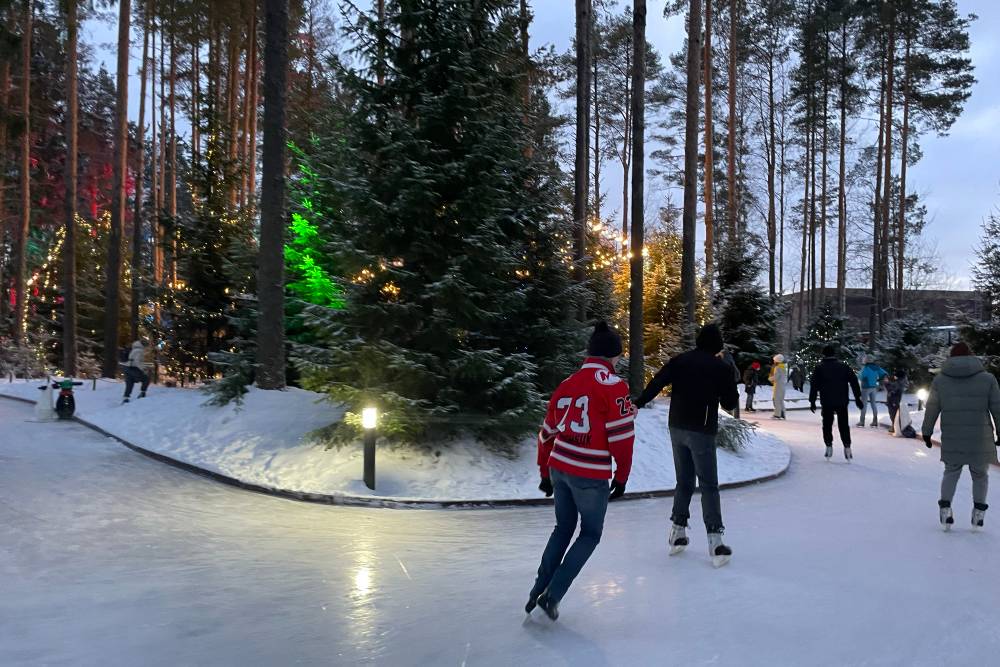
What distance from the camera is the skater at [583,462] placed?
186 inches

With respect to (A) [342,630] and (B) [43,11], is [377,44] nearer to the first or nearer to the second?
(A) [342,630]

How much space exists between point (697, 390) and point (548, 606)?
244 centimetres

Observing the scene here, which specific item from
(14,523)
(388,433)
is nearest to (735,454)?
(388,433)

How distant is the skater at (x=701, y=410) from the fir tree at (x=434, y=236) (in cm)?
447

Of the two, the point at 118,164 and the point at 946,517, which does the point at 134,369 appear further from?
the point at 946,517

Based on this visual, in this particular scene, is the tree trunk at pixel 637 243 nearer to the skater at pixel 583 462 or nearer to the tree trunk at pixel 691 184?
the tree trunk at pixel 691 184

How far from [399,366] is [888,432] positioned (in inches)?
585

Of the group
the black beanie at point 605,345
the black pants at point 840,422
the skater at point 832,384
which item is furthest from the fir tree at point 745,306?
the black beanie at point 605,345

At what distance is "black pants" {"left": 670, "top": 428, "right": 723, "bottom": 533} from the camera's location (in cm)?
639

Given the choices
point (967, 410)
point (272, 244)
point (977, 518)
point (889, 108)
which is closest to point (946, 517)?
point (977, 518)

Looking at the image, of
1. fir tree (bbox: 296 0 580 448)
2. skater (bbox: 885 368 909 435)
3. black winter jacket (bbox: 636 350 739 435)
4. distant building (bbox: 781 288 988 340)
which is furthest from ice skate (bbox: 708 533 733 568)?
distant building (bbox: 781 288 988 340)

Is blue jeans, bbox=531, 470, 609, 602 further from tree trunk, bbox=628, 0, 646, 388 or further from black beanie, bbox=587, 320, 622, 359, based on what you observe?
tree trunk, bbox=628, 0, 646, 388

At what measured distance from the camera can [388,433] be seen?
1084 cm

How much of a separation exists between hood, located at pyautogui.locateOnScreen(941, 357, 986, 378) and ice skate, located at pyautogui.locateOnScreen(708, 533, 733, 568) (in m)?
3.59
